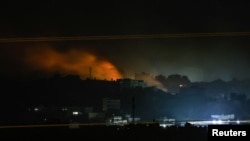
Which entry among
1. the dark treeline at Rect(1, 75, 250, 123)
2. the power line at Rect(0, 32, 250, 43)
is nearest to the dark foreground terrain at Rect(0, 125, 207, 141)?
the dark treeline at Rect(1, 75, 250, 123)

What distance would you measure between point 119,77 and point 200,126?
1.76 ft

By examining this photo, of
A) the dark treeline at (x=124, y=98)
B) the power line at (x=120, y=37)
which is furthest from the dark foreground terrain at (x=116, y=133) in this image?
the power line at (x=120, y=37)

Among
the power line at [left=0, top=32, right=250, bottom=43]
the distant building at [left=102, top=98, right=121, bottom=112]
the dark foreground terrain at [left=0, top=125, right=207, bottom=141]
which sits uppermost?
the power line at [left=0, top=32, right=250, bottom=43]

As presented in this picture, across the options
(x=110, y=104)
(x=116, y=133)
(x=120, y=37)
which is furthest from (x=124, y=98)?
(x=120, y=37)

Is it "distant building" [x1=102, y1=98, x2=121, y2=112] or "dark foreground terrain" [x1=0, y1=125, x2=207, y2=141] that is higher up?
"distant building" [x1=102, y1=98, x2=121, y2=112]

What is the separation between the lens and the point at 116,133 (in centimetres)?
268

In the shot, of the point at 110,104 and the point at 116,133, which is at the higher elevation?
the point at 110,104

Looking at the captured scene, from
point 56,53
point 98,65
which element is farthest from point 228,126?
point 56,53

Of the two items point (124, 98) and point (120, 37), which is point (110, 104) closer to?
point (124, 98)

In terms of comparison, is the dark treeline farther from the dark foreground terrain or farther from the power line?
the power line

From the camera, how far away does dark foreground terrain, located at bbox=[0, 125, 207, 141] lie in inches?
104

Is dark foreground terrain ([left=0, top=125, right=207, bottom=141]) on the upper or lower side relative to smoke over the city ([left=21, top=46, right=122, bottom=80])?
lower

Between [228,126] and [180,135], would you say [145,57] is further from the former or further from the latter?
[228,126]

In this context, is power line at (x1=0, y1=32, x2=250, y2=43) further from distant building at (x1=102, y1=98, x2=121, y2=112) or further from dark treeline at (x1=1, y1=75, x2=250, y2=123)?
distant building at (x1=102, y1=98, x2=121, y2=112)
